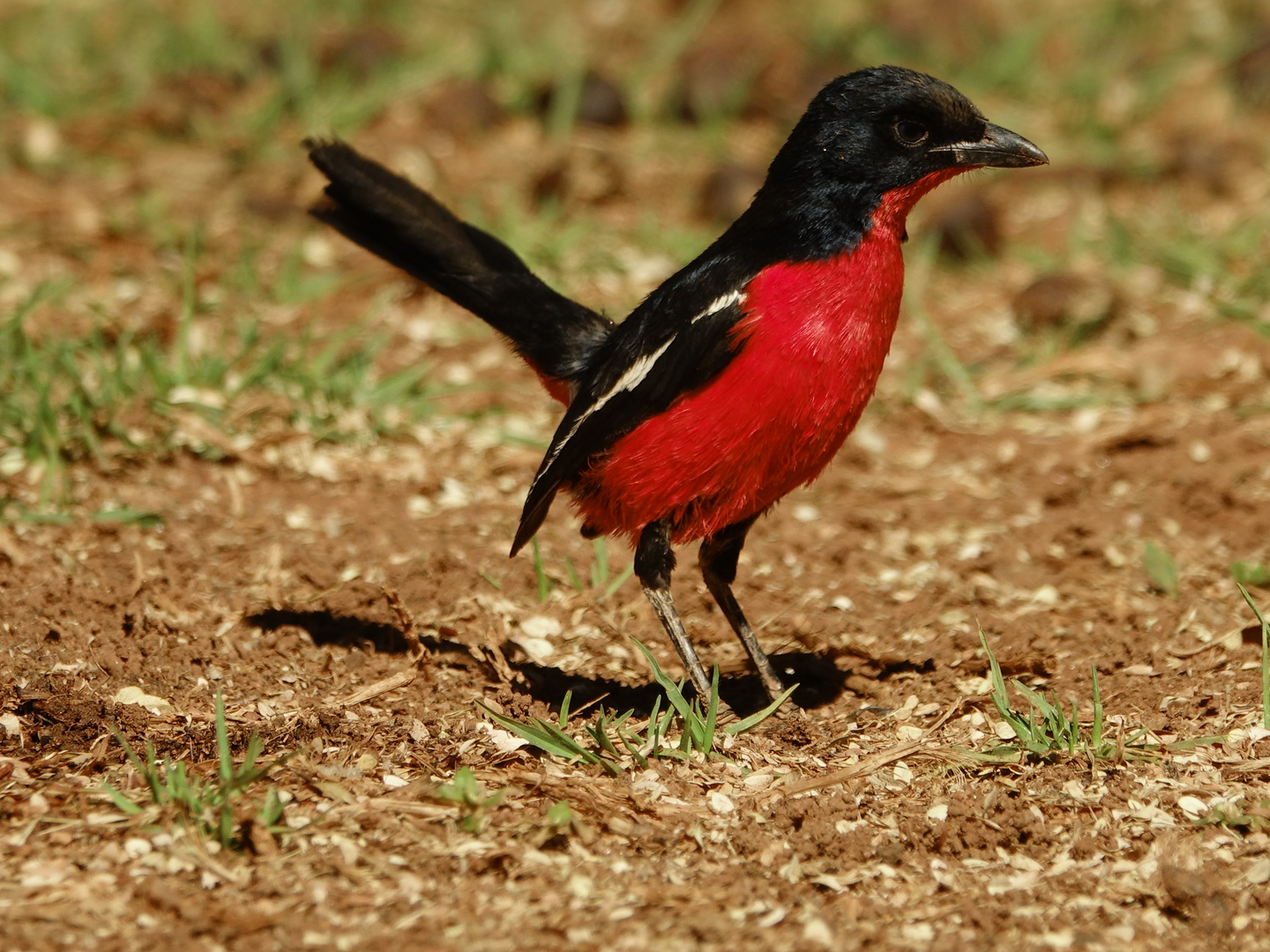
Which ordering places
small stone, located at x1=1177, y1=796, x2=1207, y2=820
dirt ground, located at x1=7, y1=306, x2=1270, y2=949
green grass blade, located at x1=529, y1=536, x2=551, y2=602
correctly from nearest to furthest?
dirt ground, located at x1=7, y1=306, x2=1270, y2=949
small stone, located at x1=1177, y1=796, x2=1207, y2=820
green grass blade, located at x1=529, y1=536, x2=551, y2=602

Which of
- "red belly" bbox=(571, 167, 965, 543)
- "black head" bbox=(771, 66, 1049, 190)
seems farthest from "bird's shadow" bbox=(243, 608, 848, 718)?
"black head" bbox=(771, 66, 1049, 190)

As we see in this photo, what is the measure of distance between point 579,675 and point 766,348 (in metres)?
1.21

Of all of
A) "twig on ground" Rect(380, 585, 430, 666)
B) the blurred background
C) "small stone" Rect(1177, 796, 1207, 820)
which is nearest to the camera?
"small stone" Rect(1177, 796, 1207, 820)

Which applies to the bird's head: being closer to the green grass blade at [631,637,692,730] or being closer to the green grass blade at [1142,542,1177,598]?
the green grass blade at [631,637,692,730]

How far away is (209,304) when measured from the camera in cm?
662

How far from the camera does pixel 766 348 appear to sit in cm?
397

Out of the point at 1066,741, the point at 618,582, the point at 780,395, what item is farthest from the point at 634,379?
the point at 1066,741

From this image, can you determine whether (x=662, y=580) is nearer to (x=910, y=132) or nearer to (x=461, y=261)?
(x=461, y=261)

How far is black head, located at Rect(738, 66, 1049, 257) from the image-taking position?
4102mm

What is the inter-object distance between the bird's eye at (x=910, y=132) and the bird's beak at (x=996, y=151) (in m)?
0.05

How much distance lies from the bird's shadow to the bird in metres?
0.17

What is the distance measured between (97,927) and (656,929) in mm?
1127

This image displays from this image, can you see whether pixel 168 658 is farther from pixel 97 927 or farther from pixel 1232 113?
pixel 1232 113

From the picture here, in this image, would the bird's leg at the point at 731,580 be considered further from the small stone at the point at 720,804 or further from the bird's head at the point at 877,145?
the bird's head at the point at 877,145
